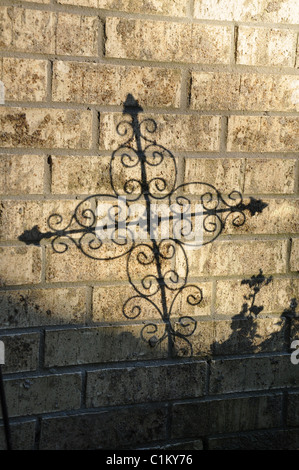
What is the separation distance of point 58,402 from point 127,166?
95 centimetres

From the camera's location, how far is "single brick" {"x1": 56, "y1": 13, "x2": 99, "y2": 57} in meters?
1.84

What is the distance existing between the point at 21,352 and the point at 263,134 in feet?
4.20

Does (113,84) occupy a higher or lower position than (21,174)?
higher

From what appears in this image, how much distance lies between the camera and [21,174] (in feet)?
6.13

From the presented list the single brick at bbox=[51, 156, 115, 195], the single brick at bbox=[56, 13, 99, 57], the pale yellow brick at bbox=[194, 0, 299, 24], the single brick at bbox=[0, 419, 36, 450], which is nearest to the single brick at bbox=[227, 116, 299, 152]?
the pale yellow brick at bbox=[194, 0, 299, 24]

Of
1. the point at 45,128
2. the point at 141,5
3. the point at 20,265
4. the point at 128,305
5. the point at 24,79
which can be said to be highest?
the point at 141,5

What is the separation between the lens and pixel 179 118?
6.58 feet

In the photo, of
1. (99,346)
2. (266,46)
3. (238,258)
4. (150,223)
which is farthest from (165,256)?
(266,46)

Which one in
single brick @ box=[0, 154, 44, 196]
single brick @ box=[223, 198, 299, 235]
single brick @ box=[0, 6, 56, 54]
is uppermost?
single brick @ box=[0, 6, 56, 54]

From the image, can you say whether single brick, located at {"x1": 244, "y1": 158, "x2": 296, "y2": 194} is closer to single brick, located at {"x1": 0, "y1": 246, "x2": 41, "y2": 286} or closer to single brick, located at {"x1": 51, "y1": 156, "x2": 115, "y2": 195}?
single brick, located at {"x1": 51, "y1": 156, "x2": 115, "y2": 195}

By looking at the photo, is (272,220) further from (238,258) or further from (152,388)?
(152,388)

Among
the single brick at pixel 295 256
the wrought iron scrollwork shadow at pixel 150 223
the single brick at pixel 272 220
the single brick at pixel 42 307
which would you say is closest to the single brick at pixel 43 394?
the single brick at pixel 42 307

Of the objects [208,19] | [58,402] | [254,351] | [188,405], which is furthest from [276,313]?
[208,19]

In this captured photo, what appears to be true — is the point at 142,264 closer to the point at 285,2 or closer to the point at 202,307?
the point at 202,307
